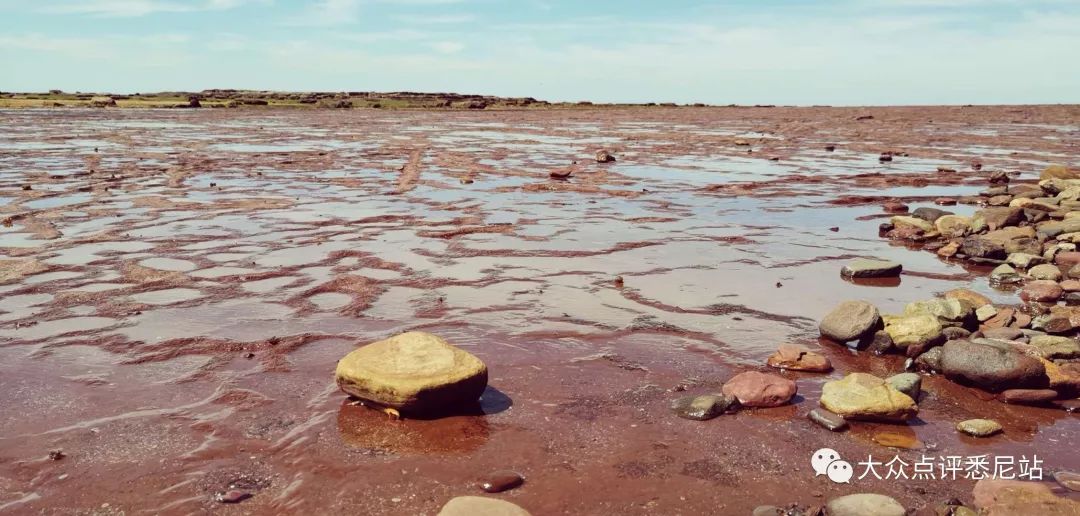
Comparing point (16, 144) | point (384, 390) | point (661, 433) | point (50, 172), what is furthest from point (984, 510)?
point (16, 144)

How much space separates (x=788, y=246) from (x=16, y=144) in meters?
32.2

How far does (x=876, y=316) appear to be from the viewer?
713 centimetres

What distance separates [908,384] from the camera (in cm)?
577

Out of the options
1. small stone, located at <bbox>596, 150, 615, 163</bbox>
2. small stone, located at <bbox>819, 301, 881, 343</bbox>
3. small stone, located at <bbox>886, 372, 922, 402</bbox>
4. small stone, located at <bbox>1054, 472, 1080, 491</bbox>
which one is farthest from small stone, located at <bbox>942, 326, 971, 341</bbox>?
small stone, located at <bbox>596, 150, 615, 163</bbox>

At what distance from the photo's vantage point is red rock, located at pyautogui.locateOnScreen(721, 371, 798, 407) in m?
5.78

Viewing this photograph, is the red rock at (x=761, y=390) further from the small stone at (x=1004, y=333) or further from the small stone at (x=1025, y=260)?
the small stone at (x=1025, y=260)

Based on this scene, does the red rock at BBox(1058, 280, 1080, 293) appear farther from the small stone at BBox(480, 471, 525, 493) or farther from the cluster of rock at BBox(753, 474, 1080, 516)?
the small stone at BBox(480, 471, 525, 493)

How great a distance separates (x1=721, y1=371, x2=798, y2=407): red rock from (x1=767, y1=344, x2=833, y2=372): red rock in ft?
1.88

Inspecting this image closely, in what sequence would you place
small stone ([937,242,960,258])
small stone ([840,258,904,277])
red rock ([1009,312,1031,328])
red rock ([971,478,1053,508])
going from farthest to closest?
small stone ([937,242,960,258]) → small stone ([840,258,904,277]) → red rock ([1009,312,1031,328]) → red rock ([971,478,1053,508])

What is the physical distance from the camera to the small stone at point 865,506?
13.6 feet

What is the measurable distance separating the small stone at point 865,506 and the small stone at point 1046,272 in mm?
6713

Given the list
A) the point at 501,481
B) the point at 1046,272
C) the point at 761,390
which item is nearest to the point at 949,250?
the point at 1046,272

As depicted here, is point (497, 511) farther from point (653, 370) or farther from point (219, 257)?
point (219, 257)

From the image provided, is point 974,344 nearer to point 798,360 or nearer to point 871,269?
point 798,360
